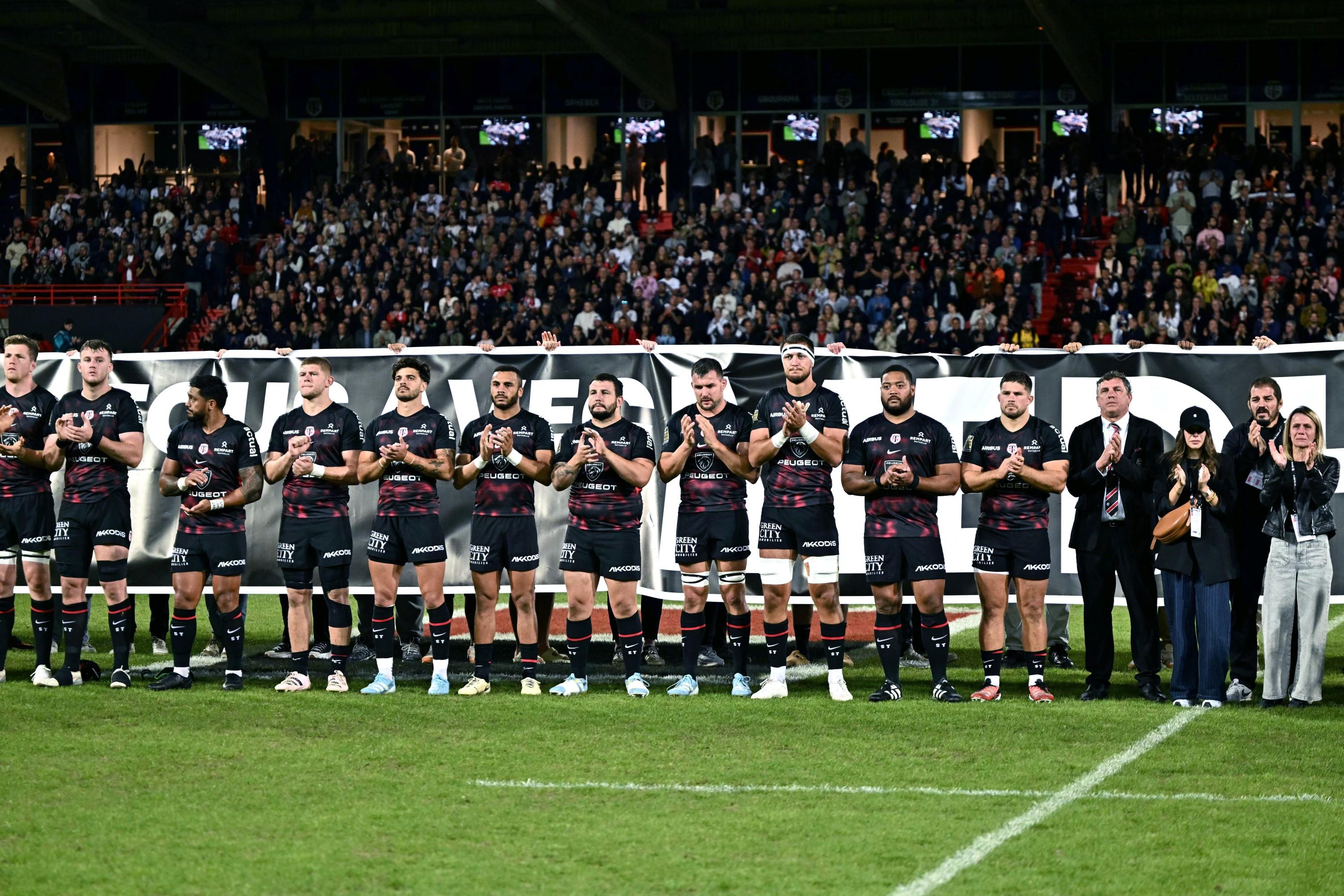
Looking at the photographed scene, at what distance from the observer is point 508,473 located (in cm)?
1092

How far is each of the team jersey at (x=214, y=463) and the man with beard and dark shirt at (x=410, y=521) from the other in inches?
31.7

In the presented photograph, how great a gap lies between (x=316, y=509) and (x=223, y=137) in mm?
30651

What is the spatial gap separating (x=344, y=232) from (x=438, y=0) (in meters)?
5.24

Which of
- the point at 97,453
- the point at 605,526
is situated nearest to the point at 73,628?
the point at 97,453

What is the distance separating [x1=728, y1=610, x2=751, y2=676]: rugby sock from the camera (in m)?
10.9

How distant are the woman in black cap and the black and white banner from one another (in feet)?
3.80

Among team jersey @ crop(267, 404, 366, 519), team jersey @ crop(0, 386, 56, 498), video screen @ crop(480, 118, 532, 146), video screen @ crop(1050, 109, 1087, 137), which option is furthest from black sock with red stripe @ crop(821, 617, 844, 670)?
video screen @ crop(480, 118, 532, 146)

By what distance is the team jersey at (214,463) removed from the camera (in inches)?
428

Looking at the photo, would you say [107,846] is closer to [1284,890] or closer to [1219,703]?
[1284,890]

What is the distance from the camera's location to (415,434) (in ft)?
35.9

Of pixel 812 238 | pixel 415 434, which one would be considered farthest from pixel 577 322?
pixel 415 434

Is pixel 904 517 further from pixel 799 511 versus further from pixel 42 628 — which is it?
pixel 42 628

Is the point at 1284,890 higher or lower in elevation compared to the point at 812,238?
lower

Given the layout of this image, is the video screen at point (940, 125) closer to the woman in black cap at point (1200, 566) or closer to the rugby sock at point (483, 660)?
the woman in black cap at point (1200, 566)
